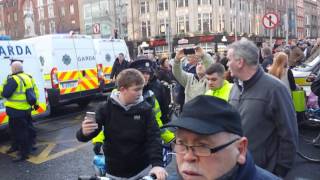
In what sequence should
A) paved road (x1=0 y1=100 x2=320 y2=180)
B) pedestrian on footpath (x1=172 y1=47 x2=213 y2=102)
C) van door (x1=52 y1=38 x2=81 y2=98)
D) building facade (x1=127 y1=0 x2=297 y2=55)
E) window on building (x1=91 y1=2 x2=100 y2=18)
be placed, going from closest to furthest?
pedestrian on footpath (x1=172 y1=47 x2=213 y2=102), paved road (x1=0 y1=100 x2=320 y2=180), van door (x1=52 y1=38 x2=81 y2=98), building facade (x1=127 y1=0 x2=297 y2=55), window on building (x1=91 y1=2 x2=100 y2=18)

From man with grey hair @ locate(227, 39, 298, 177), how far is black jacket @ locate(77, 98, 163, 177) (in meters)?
0.74

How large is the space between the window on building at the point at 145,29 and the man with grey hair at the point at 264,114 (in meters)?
46.6

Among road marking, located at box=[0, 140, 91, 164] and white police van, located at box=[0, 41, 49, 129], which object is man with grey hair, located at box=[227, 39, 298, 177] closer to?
road marking, located at box=[0, 140, 91, 164]

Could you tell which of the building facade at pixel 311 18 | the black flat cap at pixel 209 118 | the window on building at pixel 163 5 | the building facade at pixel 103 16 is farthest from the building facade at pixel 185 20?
the building facade at pixel 311 18

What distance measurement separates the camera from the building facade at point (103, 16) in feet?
164

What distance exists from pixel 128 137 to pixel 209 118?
1.58 metres

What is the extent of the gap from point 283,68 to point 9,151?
18.0ft

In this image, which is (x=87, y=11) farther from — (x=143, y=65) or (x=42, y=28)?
(x=143, y=65)

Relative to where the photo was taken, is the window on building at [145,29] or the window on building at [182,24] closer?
the window on building at [182,24]

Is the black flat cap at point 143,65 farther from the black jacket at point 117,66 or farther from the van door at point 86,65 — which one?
the black jacket at point 117,66

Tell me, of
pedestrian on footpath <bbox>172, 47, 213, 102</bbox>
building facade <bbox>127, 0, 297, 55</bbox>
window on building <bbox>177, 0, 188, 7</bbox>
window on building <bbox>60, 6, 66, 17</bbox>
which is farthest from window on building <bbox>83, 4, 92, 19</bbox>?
pedestrian on footpath <bbox>172, 47, 213, 102</bbox>

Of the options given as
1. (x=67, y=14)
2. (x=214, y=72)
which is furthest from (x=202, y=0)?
(x=214, y=72)

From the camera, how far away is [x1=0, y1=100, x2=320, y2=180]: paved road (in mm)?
5871

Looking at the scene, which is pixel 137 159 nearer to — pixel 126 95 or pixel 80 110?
pixel 126 95
